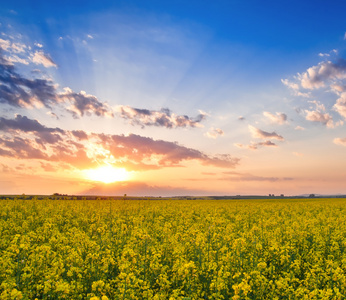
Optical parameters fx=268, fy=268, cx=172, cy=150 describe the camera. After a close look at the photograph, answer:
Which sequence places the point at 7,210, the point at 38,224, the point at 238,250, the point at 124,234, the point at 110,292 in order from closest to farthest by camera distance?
1. the point at 110,292
2. the point at 238,250
3. the point at 124,234
4. the point at 38,224
5. the point at 7,210

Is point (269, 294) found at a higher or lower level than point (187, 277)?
lower

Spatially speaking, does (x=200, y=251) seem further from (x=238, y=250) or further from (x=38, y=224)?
(x=38, y=224)

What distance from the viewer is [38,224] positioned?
1898cm

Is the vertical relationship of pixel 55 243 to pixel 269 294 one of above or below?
above

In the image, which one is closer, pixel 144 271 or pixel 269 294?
pixel 269 294

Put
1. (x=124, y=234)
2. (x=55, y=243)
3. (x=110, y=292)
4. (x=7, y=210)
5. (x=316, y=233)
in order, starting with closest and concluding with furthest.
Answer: (x=110, y=292)
(x=55, y=243)
(x=124, y=234)
(x=316, y=233)
(x=7, y=210)

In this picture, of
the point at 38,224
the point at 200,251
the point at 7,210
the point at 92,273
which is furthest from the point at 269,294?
the point at 7,210

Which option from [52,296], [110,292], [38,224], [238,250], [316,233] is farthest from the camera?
[38,224]

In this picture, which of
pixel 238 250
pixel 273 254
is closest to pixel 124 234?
pixel 238 250

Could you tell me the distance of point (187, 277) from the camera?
7.79 m

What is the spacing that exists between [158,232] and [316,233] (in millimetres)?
9342

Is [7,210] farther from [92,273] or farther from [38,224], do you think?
[92,273]

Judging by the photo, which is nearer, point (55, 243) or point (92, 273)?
point (92, 273)

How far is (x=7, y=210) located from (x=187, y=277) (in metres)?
20.2
